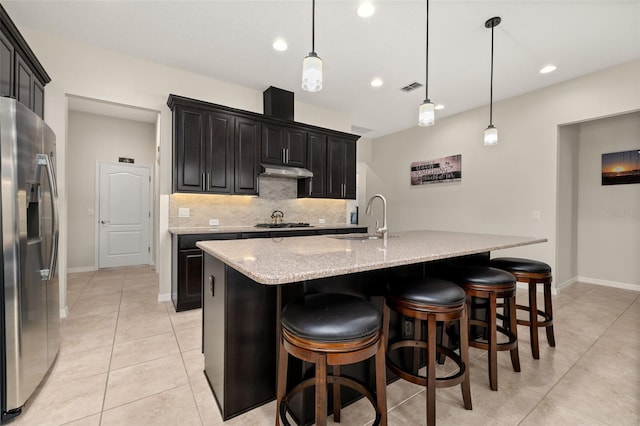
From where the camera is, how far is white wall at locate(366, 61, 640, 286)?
3609 millimetres

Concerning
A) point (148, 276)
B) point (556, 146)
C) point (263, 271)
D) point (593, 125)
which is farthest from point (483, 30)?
point (148, 276)

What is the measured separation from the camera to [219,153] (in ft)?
12.0

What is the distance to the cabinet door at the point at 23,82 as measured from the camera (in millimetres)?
2178

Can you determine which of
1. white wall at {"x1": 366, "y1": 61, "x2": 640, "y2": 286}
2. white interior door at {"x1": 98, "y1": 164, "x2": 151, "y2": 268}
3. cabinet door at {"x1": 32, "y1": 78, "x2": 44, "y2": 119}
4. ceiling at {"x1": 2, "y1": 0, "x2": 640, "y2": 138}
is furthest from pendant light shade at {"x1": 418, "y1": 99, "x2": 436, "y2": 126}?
white interior door at {"x1": 98, "y1": 164, "x2": 151, "y2": 268}

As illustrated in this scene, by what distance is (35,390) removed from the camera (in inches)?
69.1

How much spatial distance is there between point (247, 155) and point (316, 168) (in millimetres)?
1189

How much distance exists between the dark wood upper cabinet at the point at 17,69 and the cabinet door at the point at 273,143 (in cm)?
231

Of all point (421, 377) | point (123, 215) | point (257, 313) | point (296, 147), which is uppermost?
point (296, 147)

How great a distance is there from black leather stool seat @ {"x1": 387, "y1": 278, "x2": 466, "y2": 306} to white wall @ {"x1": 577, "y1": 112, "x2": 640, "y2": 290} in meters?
4.34

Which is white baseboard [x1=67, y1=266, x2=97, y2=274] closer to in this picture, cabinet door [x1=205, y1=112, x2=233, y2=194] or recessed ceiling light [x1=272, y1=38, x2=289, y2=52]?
cabinet door [x1=205, y1=112, x2=233, y2=194]

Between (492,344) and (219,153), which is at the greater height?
(219,153)

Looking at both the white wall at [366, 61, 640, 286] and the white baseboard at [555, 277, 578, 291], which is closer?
the white wall at [366, 61, 640, 286]

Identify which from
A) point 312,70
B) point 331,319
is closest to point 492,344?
point 331,319

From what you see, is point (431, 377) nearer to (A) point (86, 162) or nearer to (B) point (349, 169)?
(B) point (349, 169)
